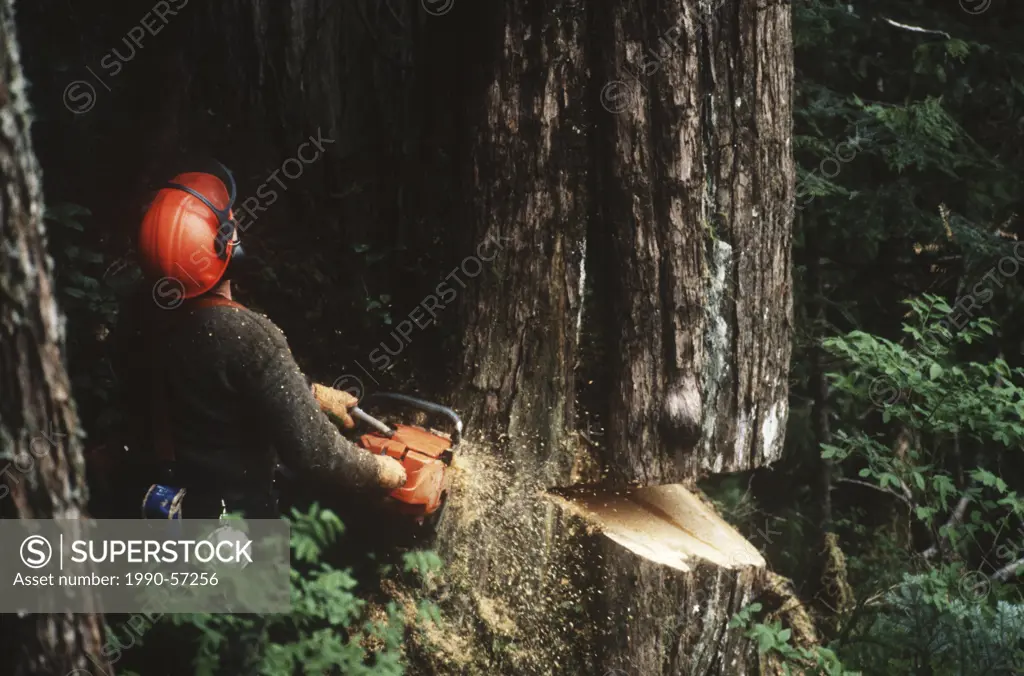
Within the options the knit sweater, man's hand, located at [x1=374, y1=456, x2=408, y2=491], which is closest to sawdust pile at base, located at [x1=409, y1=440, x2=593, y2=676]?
man's hand, located at [x1=374, y1=456, x2=408, y2=491]

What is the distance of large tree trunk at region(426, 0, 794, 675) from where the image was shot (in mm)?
3467

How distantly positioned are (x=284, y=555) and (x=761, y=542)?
3477mm

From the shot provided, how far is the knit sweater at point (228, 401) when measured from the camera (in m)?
2.99

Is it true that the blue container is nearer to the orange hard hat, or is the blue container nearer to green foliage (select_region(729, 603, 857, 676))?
the orange hard hat

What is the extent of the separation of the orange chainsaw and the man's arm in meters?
0.25

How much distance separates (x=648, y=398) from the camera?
3.59 meters

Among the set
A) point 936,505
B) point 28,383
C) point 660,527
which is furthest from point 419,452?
point 936,505

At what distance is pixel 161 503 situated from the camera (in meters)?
3.07

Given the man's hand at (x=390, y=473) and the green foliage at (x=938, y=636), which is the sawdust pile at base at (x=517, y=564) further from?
the green foliage at (x=938, y=636)

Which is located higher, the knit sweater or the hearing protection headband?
the hearing protection headband

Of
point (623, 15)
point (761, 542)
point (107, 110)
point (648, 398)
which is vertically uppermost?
point (107, 110)

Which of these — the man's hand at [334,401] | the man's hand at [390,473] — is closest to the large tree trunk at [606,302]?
the man's hand at [390,473]

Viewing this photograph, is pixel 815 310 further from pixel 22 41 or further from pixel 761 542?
pixel 22 41

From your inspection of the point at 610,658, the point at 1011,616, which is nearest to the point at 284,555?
the point at 610,658
